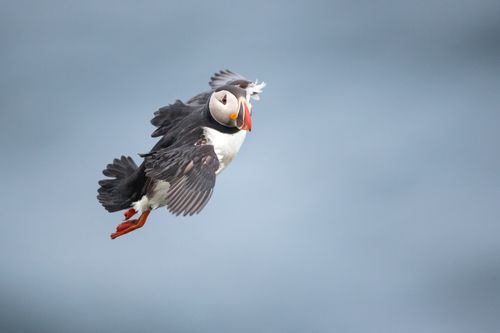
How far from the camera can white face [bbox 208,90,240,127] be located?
27.9 feet

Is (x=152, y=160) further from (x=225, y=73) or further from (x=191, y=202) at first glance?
(x=225, y=73)

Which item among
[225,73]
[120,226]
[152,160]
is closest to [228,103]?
[152,160]

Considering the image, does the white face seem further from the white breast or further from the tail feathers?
the tail feathers

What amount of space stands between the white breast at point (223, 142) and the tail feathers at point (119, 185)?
2.74ft

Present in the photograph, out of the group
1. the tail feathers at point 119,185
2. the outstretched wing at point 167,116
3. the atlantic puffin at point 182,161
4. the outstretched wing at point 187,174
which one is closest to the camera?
the outstretched wing at point 187,174

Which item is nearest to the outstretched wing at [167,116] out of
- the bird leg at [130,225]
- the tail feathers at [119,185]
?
the tail feathers at [119,185]

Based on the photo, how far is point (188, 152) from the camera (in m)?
8.21

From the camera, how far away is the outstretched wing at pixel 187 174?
311 inches

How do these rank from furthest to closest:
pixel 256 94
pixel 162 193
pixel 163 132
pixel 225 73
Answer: pixel 225 73
pixel 256 94
pixel 163 132
pixel 162 193

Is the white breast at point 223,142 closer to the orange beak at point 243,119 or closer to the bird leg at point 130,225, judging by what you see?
the orange beak at point 243,119

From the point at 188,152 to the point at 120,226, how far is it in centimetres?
112

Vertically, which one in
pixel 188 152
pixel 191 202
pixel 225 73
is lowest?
pixel 191 202

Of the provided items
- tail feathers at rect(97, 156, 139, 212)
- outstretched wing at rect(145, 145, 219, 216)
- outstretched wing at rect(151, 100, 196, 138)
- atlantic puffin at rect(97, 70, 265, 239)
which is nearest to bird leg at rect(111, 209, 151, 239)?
atlantic puffin at rect(97, 70, 265, 239)

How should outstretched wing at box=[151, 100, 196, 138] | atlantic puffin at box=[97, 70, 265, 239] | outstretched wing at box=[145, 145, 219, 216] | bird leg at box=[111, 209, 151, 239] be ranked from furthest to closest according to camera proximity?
1. outstretched wing at box=[151, 100, 196, 138]
2. bird leg at box=[111, 209, 151, 239]
3. atlantic puffin at box=[97, 70, 265, 239]
4. outstretched wing at box=[145, 145, 219, 216]
